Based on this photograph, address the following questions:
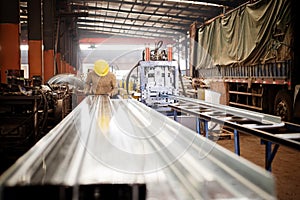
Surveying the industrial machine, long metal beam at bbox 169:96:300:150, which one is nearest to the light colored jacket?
the industrial machine

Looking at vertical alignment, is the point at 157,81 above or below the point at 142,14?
below

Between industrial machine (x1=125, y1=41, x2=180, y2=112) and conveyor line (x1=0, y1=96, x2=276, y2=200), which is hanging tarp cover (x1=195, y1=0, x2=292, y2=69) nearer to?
industrial machine (x1=125, y1=41, x2=180, y2=112)

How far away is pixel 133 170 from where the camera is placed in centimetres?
229

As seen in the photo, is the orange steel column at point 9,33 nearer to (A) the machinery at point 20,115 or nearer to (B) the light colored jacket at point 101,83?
(A) the machinery at point 20,115

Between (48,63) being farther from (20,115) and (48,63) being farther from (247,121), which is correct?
(247,121)

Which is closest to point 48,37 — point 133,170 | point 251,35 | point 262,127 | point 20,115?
point 20,115

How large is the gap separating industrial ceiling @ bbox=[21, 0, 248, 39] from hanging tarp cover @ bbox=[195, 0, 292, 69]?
8.96 ft

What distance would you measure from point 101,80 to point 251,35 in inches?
150

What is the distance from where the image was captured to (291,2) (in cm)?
712

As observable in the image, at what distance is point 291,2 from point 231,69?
3.47 m

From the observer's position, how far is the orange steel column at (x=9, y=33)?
8023 millimetres

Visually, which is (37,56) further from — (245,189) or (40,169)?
(245,189)

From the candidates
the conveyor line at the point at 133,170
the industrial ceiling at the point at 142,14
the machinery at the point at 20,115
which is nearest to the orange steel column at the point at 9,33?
the machinery at the point at 20,115

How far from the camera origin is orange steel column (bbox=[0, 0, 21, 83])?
8.02 metres
